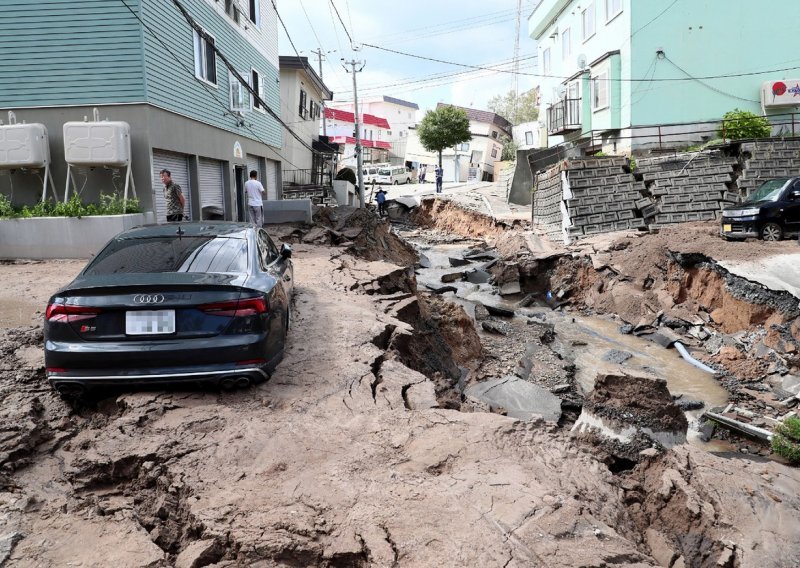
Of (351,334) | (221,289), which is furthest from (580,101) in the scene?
(221,289)

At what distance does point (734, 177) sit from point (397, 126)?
2907 inches

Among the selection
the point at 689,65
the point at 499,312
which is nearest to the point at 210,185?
the point at 499,312

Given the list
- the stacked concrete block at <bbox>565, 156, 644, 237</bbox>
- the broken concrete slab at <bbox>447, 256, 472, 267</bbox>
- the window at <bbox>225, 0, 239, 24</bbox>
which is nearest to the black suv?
the stacked concrete block at <bbox>565, 156, 644, 237</bbox>

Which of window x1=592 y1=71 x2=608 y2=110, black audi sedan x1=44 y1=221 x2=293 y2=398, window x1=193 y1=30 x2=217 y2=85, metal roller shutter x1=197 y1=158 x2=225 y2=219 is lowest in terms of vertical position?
black audi sedan x1=44 y1=221 x2=293 y2=398

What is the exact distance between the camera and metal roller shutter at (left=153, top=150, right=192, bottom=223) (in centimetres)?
1281

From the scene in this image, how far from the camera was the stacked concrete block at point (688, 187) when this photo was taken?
19375 millimetres

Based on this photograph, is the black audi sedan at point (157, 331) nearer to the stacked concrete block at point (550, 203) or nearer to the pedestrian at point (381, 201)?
the stacked concrete block at point (550, 203)

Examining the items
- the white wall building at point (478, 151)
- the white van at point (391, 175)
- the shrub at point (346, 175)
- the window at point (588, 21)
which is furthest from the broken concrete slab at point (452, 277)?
the white wall building at point (478, 151)

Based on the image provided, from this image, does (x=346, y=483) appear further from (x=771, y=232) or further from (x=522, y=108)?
(x=522, y=108)

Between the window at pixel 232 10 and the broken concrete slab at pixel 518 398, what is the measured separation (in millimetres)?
15206

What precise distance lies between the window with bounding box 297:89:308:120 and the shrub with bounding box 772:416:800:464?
27.5 m

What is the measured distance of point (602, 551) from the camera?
8.63 ft

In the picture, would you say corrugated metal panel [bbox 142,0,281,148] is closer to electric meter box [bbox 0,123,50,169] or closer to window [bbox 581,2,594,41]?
electric meter box [bbox 0,123,50,169]

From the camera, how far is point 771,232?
14.6 meters
